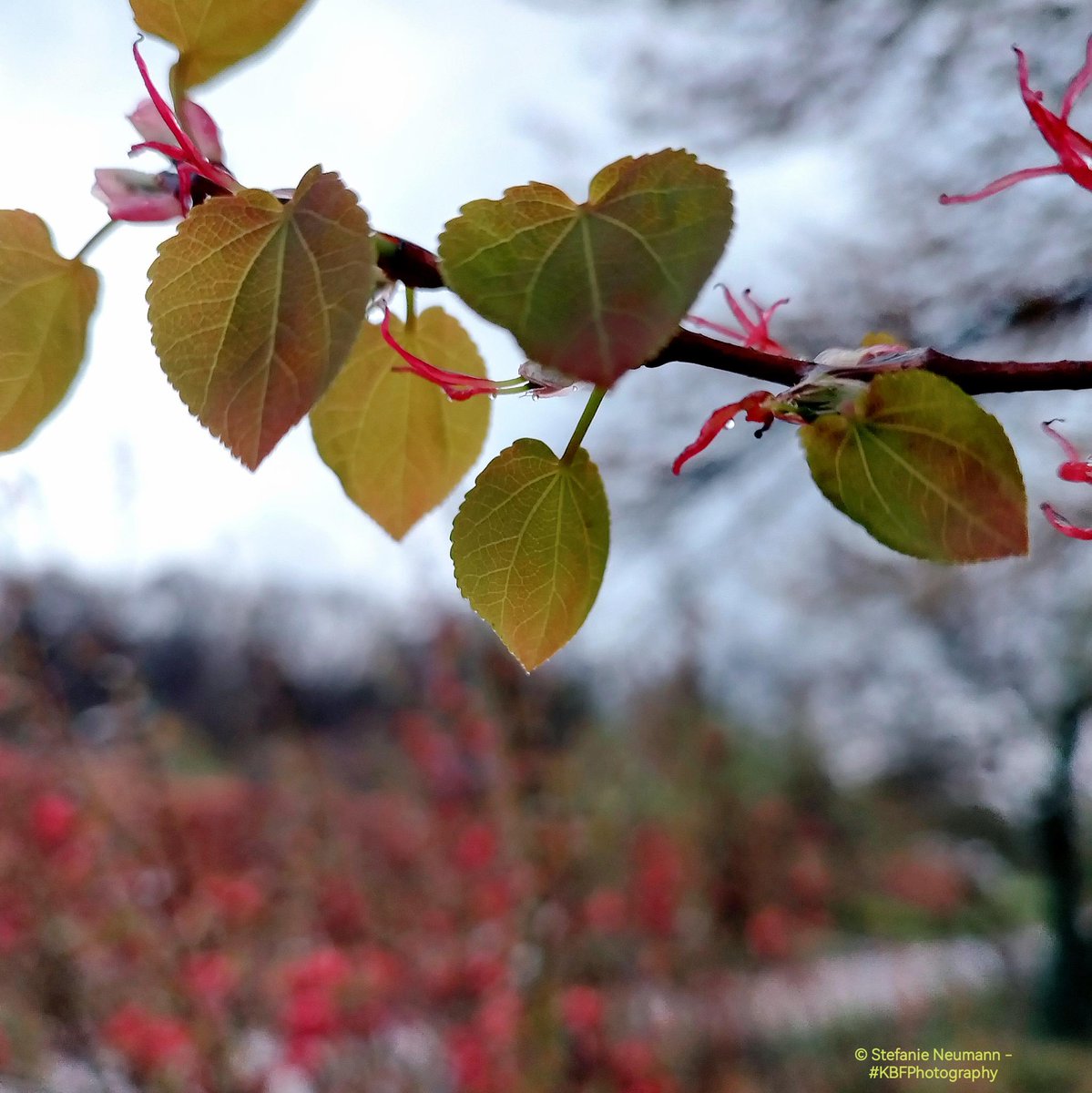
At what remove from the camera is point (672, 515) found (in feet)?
3.92

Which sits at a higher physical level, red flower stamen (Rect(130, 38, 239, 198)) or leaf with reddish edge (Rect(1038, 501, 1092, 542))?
red flower stamen (Rect(130, 38, 239, 198))

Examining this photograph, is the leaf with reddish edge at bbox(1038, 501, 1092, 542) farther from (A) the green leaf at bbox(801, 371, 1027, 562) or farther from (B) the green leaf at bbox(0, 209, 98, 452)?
(B) the green leaf at bbox(0, 209, 98, 452)

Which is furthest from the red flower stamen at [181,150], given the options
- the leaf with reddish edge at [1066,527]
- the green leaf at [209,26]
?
the leaf with reddish edge at [1066,527]

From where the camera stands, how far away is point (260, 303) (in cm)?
9

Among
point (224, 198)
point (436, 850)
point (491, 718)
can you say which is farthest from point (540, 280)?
point (436, 850)

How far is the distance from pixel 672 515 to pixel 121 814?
31.0 inches

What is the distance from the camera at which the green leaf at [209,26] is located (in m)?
0.11

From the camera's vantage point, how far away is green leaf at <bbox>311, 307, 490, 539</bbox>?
0.14 metres

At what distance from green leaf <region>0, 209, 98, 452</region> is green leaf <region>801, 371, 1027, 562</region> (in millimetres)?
101

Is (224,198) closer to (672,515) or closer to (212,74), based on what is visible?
(212,74)

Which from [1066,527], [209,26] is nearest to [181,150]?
[209,26]

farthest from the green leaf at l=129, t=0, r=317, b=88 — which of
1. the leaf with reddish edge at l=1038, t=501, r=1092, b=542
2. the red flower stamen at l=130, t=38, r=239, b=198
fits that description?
the leaf with reddish edge at l=1038, t=501, r=1092, b=542

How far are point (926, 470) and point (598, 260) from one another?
5 centimetres

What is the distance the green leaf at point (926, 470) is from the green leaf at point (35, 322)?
4.0 inches
